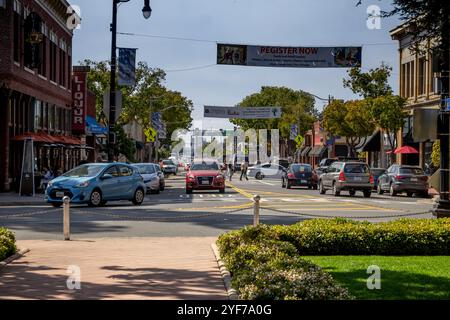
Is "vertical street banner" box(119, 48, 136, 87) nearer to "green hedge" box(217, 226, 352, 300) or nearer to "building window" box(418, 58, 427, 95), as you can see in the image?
"building window" box(418, 58, 427, 95)

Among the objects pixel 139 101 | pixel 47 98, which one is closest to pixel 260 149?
pixel 139 101

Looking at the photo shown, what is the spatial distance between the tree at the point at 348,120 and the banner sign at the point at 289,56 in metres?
23.7

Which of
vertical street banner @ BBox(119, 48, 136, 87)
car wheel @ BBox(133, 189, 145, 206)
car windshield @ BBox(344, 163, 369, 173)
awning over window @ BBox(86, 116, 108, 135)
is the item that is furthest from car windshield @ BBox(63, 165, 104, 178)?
awning over window @ BBox(86, 116, 108, 135)

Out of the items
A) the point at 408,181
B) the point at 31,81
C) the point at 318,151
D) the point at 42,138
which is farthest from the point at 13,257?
the point at 318,151

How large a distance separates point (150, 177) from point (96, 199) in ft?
36.8

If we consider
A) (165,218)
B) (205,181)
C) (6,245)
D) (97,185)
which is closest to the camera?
(6,245)

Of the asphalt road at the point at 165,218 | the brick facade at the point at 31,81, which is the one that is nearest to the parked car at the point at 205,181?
the asphalt road at the point at 165,218

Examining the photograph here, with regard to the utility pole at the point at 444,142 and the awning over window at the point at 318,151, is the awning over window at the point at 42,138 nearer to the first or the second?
the utility pole at the point at 444,142

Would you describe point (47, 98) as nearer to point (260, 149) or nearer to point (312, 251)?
point (312, 251)

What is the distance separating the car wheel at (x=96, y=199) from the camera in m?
25.8

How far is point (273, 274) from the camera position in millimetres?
8406

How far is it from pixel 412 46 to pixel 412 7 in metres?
2.14

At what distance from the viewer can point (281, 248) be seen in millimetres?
11078

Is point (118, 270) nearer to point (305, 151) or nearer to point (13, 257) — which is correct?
point (13, 257)
